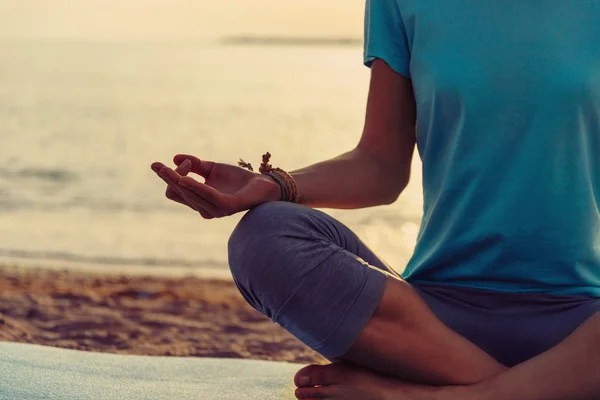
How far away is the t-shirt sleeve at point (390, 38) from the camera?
1.99m

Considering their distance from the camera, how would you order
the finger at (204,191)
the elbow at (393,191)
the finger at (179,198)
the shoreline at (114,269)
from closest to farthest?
the finger at (204,191), the finger at (179,198), the elbow at (393,191), the shoreline at (114,269)

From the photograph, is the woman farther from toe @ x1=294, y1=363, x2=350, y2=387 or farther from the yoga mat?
the yoga mat

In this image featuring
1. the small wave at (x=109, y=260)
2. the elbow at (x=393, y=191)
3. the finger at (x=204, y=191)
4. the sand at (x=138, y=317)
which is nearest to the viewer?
the finger at (x=204, y=191)

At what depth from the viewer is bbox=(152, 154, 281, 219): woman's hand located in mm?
1639

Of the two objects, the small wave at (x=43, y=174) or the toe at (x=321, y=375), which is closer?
the toe at (x=321, y=375)

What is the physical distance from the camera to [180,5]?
37.6 meters

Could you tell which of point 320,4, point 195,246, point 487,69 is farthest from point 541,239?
point 320,4

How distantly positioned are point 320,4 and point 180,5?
6.61 meters

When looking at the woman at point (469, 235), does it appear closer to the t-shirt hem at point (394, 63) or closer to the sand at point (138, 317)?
the t-shirt hem at point (394, 63)

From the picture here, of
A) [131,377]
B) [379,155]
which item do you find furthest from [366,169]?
[131,377]

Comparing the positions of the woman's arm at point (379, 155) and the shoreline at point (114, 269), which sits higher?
the woman's arm at point (379, 155)

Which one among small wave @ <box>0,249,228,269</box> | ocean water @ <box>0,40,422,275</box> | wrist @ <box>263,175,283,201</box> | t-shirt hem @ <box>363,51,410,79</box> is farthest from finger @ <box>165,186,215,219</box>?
small wave @ <box>0,249,228,269</box>

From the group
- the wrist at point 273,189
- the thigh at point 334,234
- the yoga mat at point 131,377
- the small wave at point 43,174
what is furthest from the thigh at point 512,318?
the small wave at point 43,174

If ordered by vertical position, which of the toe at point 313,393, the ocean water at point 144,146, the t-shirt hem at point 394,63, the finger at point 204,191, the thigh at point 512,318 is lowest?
the ocean water at point 144,146
